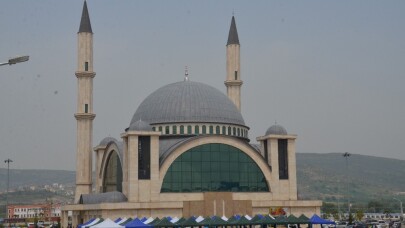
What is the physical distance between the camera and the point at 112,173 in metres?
75.4

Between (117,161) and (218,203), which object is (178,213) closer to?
(218,203)

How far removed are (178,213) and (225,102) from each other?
16.8 metres

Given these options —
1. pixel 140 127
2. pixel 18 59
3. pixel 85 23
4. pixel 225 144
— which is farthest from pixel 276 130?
pixel 18 59

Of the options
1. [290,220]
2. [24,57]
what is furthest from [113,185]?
[24,57]

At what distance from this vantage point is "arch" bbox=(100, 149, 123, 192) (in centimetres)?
7219

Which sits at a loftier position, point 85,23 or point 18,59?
point 85,23

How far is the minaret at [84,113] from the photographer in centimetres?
7594

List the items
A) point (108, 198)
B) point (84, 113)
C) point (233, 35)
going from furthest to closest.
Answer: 1. point (233, 35)
2. point (84, 113)
3. point (108, 198)

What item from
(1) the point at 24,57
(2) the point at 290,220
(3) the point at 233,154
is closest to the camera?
(1) the point at 24,57

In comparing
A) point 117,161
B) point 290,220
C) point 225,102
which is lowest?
point 290,220

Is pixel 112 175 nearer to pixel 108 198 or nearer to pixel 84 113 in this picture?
pixel 84 113

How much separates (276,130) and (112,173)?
777 inches

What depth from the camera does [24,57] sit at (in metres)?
25.0

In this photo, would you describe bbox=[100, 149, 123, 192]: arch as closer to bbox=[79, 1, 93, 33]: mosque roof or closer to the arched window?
the arched window
